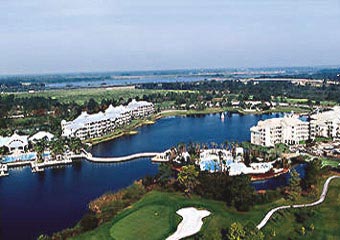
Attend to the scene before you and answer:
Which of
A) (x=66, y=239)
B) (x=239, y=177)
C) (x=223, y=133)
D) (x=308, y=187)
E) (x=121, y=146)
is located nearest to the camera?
(x=66, y=239)

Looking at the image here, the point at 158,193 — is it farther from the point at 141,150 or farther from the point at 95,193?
the point at 141,150

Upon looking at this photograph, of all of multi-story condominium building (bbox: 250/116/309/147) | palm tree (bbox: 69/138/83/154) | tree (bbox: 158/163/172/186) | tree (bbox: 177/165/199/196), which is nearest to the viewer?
tree (bbox: 177/165/199/196)

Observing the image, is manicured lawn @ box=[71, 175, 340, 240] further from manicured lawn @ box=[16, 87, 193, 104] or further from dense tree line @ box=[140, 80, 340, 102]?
manicured lawn @ box=[16, 87, 193, 104]

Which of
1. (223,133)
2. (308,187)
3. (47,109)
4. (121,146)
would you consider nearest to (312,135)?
(223,133)

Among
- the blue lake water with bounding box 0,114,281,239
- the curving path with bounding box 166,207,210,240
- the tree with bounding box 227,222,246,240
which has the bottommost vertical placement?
the blue lake water with bounding box 0,114,281,239

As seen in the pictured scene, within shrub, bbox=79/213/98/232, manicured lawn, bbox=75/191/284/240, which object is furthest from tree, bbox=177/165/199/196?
shrub, bbox=79/213/98/232

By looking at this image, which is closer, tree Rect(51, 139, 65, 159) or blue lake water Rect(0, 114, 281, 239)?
blue lake water Rect(0, 114, 281, 239)

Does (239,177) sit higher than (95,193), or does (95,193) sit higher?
(239,177)
